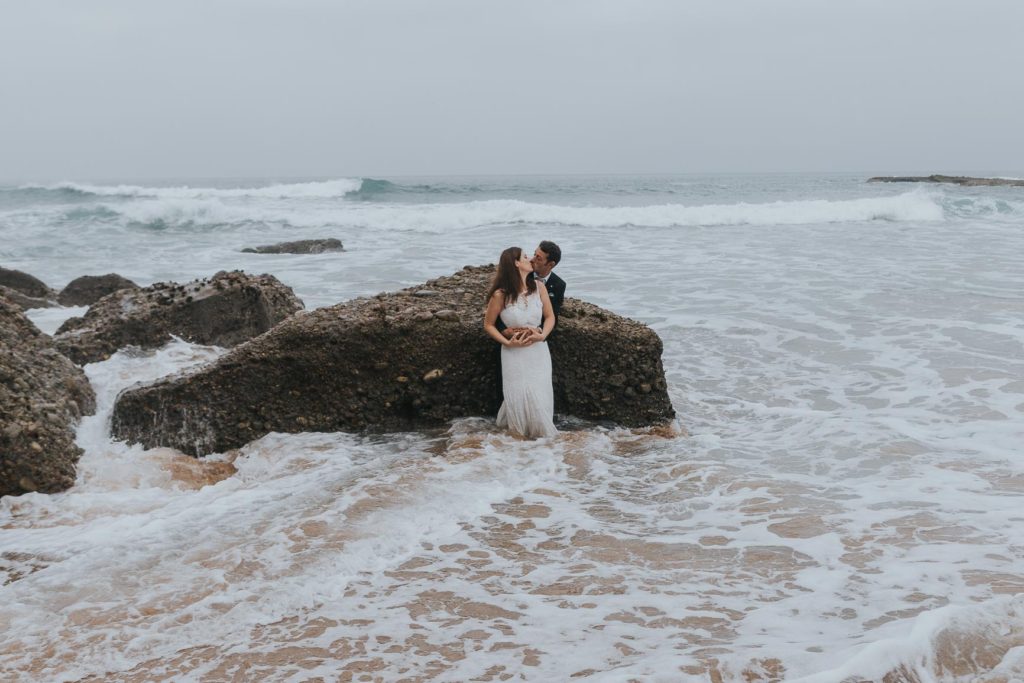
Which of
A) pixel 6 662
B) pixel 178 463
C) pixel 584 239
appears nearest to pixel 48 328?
pixel 178 463

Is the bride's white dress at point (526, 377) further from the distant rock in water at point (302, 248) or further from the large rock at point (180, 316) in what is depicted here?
the distant rock in water at point (302, 248)

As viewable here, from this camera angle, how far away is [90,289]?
12188 millimetres

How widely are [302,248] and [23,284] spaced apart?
7578 mm

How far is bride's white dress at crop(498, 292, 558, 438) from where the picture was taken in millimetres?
5961

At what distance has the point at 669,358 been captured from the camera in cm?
888

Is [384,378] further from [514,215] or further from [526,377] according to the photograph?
[514,215]

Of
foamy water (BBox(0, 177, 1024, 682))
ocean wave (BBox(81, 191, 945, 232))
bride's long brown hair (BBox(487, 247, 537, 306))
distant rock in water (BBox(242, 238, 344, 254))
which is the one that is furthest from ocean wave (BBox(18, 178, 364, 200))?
bride's long brown hair (BBox(487, 247, 537, 306))

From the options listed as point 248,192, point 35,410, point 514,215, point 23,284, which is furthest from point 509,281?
point 248,192

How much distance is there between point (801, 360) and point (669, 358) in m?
1.42

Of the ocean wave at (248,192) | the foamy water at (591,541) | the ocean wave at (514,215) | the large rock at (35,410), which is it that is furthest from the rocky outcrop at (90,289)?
the ocean wave at (248,192)

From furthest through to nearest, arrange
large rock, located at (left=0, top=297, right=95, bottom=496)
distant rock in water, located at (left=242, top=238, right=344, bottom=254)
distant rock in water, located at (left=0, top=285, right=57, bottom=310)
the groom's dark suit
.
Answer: distant rock in water, located at (left=242, top=238, right=344, bottom=254) → distant rock in water, located at (left=0, top=285, right=57, bottom=310) → the groom's dark suit → large rock, located at (left=0, top=297, right=95, bottom=496)

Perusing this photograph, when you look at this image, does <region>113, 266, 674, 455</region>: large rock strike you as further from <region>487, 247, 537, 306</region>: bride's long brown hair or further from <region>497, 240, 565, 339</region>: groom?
<region>487, 247, 537, 306</region>: bride's long brown hair

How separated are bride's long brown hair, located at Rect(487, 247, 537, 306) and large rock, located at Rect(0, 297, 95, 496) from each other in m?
3.08

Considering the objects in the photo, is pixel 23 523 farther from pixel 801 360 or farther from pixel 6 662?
pixel 801 360
